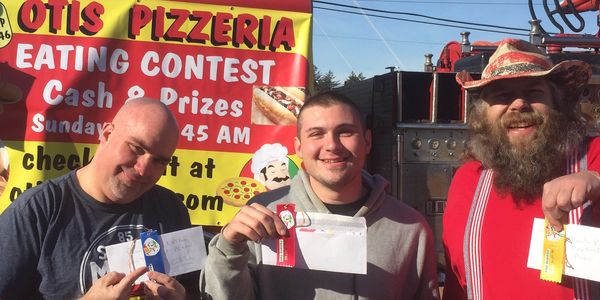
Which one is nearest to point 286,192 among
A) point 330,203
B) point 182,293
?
point 330,203

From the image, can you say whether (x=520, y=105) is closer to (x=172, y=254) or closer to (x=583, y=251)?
(x=583, y=251)

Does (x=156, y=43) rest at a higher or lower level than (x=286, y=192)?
higher

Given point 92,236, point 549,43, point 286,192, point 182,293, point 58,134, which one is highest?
point 549,43

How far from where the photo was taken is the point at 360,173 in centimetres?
251

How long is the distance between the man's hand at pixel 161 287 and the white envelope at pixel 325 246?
35 centimetres

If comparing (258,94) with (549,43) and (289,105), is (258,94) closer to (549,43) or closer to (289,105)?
(289,105)

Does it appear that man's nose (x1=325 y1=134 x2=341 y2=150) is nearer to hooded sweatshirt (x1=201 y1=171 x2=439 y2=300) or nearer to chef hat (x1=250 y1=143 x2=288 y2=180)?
hooded sweatshirt (x1=201 y1=171 x2=439 y2=300)

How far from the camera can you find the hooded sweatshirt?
2223 mm

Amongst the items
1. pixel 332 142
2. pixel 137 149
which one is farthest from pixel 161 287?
pixel 332 142

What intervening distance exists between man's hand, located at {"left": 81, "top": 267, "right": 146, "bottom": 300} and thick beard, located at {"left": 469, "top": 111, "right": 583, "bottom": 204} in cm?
153

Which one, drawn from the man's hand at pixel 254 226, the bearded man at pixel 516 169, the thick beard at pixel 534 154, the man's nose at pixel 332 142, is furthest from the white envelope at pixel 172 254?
the thick beard at pixel 534 154

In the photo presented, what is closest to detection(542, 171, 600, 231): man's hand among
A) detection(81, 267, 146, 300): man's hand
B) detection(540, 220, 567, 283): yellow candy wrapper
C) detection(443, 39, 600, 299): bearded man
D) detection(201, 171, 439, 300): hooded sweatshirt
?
detection(540, 220, 567, 283): yellow candy wrapper

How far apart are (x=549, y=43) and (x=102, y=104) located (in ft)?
13.1

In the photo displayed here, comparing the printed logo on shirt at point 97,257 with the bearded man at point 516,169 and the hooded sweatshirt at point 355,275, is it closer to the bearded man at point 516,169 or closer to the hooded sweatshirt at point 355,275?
the hooded sweatshirt at point 355,275
